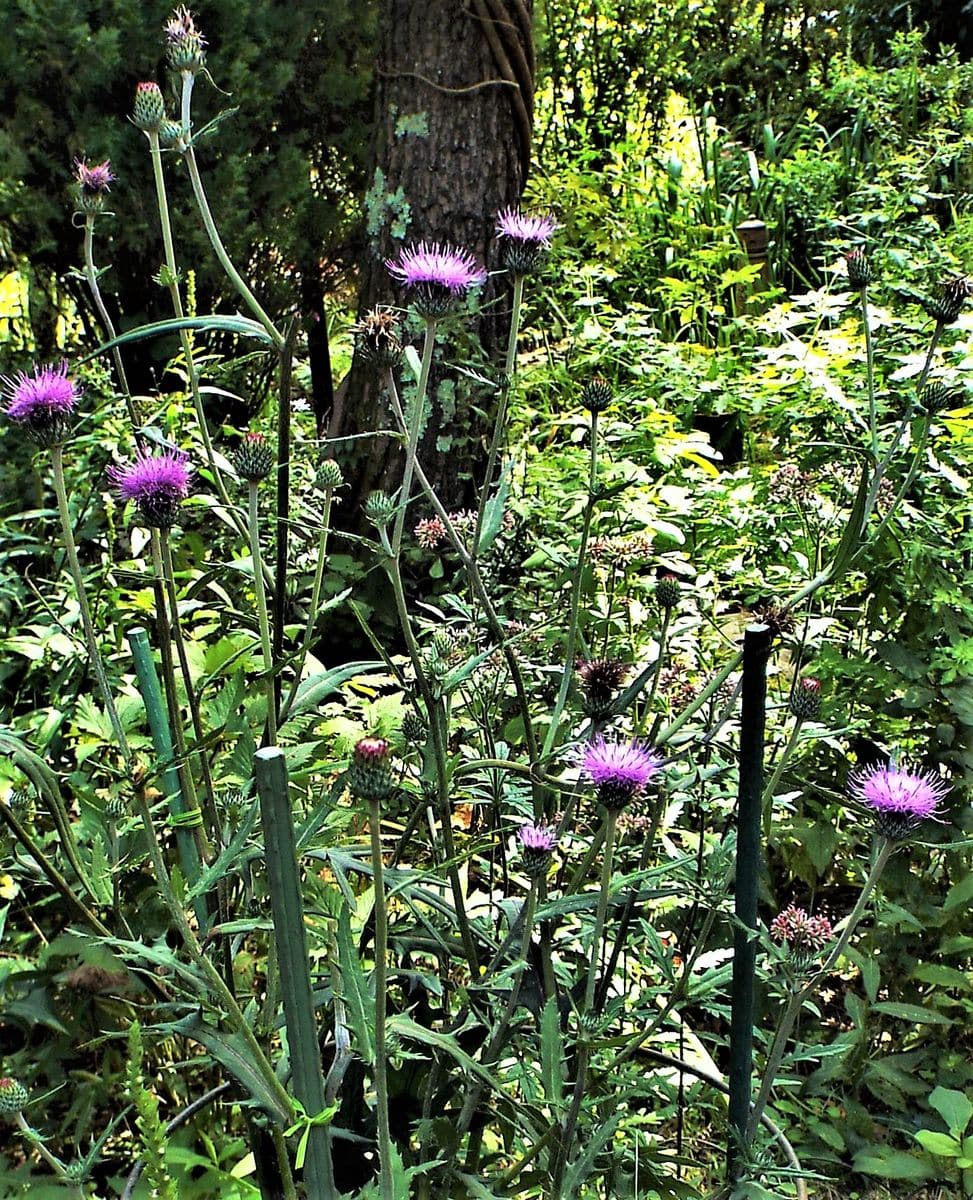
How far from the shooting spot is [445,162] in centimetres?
271

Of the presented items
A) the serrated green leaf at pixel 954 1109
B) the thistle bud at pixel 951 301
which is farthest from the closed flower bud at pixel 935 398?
the serrated green leaf at pixel 954 1109

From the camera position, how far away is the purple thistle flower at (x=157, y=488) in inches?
35.7

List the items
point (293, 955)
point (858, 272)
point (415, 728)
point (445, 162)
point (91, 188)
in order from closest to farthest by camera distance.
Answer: point (293, 955) → point (415, 728) → point (91, 188) → point (858, 272) → point (445, 162)

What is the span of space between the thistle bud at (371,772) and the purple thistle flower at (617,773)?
0.19 metres

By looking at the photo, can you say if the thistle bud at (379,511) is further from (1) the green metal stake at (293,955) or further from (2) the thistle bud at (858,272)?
(2) the thistle bud at (858,272)

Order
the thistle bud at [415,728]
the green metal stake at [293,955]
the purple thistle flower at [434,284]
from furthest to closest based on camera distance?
the thistle bud at [415,728]
the purple thistle flower at [434,284]
the green metal stake at [293,955]

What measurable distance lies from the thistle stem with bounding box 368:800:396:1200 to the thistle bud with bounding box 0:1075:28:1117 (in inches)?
14.8

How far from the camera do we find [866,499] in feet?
3.66

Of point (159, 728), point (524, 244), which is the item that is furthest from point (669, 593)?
point (159, 728)

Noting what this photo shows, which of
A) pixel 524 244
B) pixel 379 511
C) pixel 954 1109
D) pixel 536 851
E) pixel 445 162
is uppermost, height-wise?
pixel 445 162

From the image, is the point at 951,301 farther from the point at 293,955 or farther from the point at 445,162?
the point at 445,162

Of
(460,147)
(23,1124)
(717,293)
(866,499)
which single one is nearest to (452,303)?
(866,499)

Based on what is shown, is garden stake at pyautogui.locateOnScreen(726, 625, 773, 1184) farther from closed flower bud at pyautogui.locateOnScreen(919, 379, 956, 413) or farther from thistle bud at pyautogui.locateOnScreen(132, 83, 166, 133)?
thistle bud at pyautogui.locateOnScreen(132, 83, 166, 133)

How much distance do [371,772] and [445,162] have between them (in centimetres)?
232
